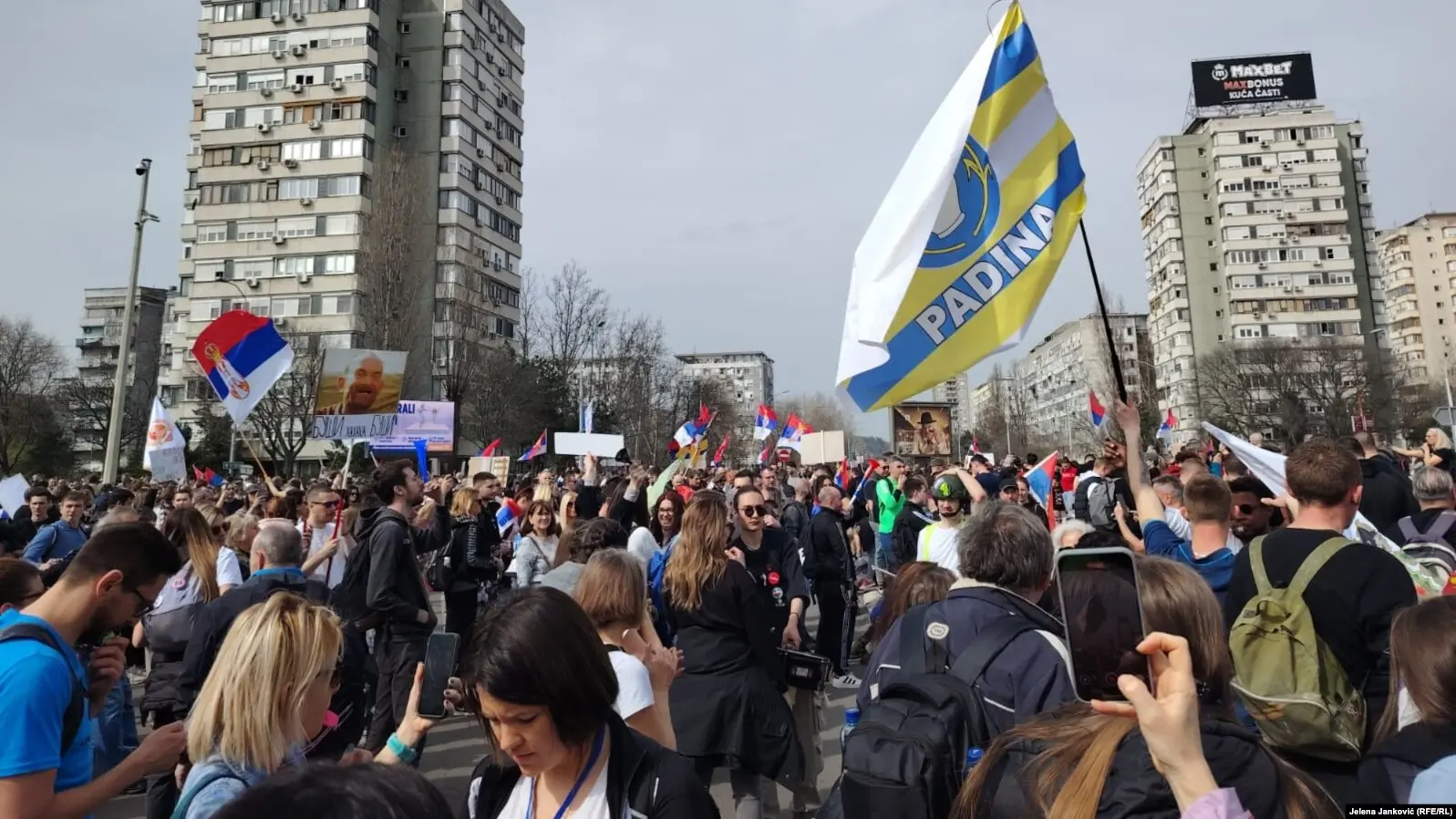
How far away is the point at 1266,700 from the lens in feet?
9.95

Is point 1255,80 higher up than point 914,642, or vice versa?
point 1255,80

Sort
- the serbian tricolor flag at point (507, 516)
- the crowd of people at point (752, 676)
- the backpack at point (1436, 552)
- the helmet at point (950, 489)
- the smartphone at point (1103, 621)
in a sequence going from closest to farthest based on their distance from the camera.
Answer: the smartphone at point (1103, 621) < the crowd of people at point (752, 676) < the backpack at point (1436, 552) < the helmet at point (950, 489) < the serbian tricolor flag at point (507, 516)

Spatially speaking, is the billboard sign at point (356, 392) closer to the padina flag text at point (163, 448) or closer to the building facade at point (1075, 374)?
the padina flag text at point (163, 448)

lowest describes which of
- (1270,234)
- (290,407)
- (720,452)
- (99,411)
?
(720,452)

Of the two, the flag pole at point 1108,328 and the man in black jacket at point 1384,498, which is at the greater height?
the flag pole at point 1108,328

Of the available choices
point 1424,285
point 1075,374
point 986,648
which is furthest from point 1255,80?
point 986,648

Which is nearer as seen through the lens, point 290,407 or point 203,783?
point 203,783

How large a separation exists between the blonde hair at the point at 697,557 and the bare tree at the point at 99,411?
6233 cm

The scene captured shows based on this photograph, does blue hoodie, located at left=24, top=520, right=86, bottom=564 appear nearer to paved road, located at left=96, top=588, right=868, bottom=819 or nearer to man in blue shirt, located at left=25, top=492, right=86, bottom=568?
man in blue shirt, located at left=25, top=492, right=86, bottom=568

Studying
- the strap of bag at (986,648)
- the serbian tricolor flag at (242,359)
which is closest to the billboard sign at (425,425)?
the serbian tricolor flag at (242,359)

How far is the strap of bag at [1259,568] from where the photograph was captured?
3336mm

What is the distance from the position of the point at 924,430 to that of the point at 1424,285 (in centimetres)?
11417

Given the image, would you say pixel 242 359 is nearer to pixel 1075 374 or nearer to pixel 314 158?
pixel 314 158

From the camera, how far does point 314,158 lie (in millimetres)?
56500
